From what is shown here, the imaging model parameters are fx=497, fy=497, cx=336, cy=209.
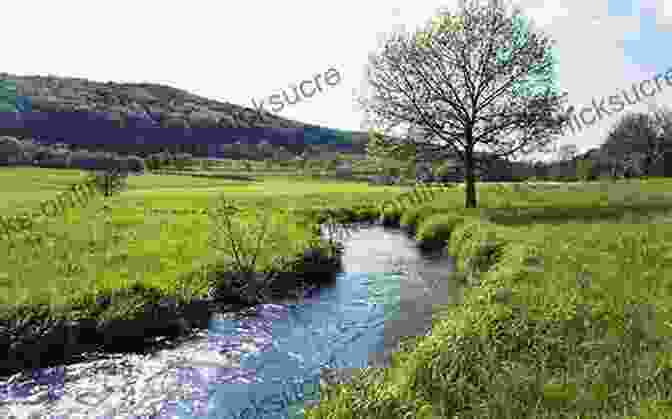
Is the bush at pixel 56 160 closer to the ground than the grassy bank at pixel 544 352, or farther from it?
farther from it

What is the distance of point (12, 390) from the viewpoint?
837cm

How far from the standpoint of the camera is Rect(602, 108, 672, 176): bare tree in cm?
8094

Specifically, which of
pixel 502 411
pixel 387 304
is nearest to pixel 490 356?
pixel 502 411

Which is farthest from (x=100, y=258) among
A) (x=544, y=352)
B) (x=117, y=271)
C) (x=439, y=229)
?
(x=439, y=229)

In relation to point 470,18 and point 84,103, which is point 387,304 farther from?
point 84,103

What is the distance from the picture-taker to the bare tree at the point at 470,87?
89.0 ft

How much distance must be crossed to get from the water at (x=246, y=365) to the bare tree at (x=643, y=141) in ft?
270

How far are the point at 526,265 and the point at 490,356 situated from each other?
6.05 m

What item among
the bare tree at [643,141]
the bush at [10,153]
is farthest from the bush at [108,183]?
the bare tree at [643,141]

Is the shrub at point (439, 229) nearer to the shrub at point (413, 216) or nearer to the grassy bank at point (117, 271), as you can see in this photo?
the shrub at point (413, 216)

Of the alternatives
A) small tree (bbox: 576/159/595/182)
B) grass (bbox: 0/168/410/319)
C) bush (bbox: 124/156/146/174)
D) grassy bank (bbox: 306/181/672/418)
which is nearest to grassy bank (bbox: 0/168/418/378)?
grass (bbox: 0/168/410/319)

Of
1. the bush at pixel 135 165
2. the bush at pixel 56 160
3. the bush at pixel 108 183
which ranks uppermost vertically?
the bush at pixel 56 160

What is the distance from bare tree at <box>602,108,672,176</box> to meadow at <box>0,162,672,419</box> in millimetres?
70050

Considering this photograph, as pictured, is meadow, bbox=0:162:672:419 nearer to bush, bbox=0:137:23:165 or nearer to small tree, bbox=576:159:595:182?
small tree, bbox=576:159:595:182
